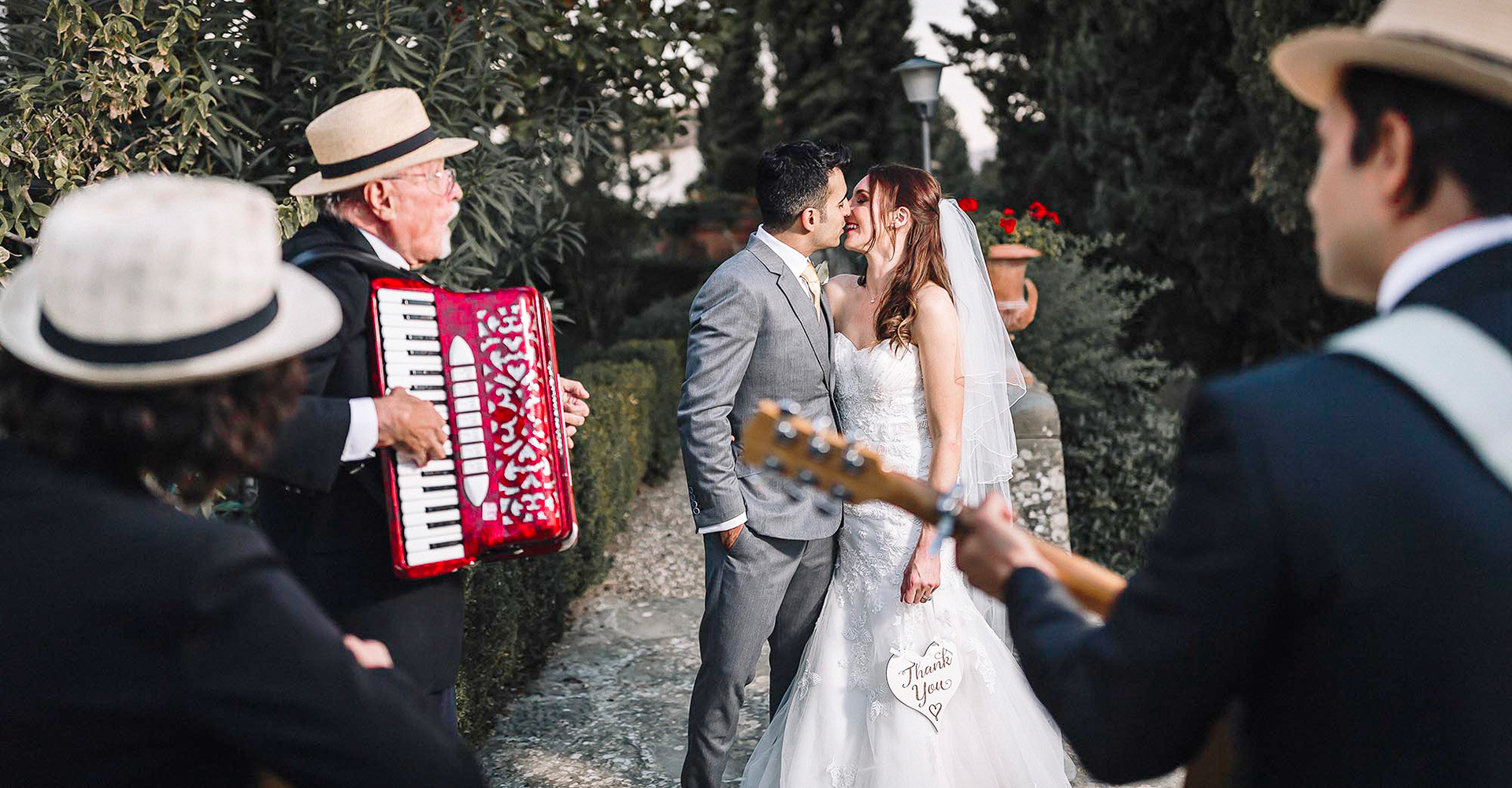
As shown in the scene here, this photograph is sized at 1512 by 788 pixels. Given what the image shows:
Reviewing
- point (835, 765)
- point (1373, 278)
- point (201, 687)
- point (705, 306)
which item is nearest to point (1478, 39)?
point (1373, 278)

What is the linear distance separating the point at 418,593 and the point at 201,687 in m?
1.51

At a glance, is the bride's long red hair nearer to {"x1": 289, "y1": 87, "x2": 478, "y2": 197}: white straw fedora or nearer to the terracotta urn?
{"x1": 289, "y1": 87, "x2": 478, "y2": 197}: white straw fedora

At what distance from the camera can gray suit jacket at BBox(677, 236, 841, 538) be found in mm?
3590

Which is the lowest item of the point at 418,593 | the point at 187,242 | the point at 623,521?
the point at 623,521

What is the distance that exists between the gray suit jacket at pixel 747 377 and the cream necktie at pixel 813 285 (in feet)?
0.13

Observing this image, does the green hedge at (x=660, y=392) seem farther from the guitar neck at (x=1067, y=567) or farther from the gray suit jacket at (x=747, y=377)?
the guitar neck at (x=1067, y=567)

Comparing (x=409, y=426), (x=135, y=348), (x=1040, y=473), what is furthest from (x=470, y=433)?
(x=1040, y=473)

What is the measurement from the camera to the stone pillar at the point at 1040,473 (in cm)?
623

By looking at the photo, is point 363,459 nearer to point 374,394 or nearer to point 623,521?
point 374,394

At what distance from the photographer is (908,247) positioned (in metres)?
3.78

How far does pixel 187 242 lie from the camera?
135cm

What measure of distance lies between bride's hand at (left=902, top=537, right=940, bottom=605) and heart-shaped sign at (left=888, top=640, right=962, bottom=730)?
17 centimetres

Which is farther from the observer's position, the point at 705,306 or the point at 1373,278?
the point at 705,306

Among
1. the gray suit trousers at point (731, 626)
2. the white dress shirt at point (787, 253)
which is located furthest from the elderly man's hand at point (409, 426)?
the white dress shirt at point (787, 253)
